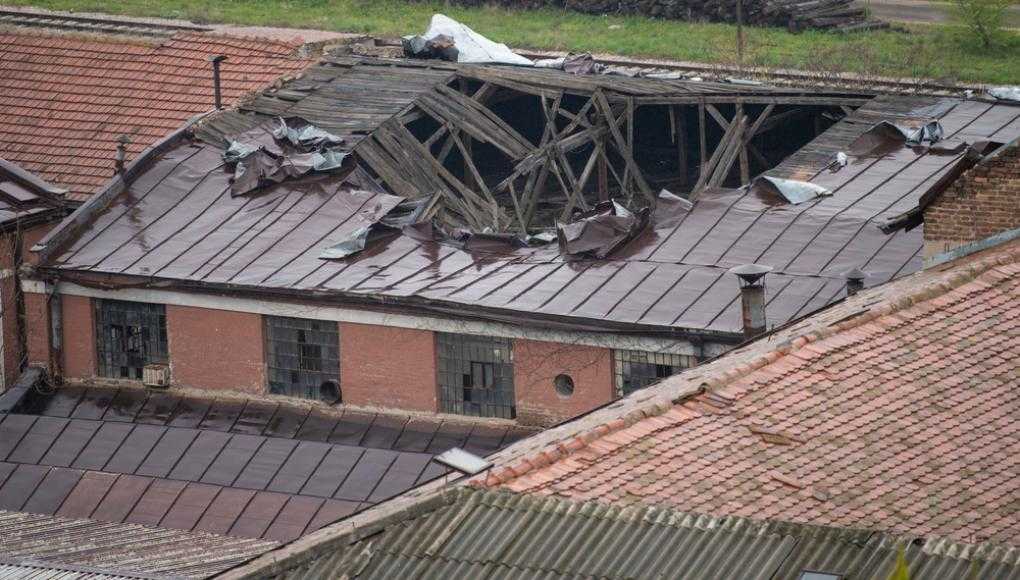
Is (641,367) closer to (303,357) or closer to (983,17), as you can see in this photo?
(303,357)

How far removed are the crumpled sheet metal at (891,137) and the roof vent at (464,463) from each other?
17.4 metres

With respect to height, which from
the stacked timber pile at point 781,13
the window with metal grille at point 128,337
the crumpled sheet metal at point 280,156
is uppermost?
the stacked timber pile at point 781,13

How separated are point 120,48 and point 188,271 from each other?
11.1 m

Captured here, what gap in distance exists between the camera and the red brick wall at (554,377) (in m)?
31.2

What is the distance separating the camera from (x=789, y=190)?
34.5 metres

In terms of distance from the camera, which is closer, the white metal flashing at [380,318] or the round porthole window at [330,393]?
the white metal flashing at [380,318]

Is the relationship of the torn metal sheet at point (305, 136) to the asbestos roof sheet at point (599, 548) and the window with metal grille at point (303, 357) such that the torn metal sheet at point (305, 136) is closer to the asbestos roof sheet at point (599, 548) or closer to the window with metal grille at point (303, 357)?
the window with metal grille at point (303, 357)

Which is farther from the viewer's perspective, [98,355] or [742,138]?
[742,138]

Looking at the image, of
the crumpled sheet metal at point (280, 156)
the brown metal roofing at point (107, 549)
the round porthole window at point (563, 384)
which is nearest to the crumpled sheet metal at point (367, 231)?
the crumpled sheet metal at point (280, 156)

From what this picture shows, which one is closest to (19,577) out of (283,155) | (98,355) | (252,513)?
(252,513)

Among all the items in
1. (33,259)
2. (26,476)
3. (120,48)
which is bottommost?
(26,476)

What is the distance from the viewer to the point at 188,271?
3472cm

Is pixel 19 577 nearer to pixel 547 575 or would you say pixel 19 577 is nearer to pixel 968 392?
pixel 547 575

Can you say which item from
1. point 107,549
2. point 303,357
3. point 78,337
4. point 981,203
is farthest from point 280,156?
point 981,203
